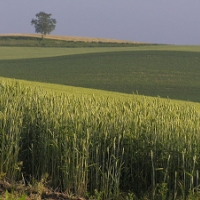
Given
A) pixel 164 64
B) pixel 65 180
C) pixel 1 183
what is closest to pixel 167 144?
pixel 65 180

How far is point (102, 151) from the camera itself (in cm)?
516

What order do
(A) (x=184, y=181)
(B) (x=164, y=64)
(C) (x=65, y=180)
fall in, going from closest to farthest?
(A) (x=184, y=181) < (C) (x=65, y=180) < (B) (x=164, y=64)

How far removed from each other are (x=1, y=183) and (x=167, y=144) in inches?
69.5

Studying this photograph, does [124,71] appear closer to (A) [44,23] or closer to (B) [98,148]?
(B) [98,148]

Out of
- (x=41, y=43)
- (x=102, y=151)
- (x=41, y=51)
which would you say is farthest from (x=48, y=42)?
(x=102, y=151)

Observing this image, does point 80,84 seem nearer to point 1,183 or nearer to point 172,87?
point 172,87

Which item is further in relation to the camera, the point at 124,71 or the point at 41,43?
the point at 41,43

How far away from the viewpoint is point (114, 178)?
5016 millimetres

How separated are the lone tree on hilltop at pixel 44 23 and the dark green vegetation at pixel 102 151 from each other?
67257mm

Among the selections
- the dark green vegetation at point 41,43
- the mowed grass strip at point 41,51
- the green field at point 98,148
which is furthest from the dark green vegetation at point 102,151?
the dark green vegetation at point 41,43

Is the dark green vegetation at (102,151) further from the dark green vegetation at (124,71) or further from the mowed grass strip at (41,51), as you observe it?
the mowed grass strip at (41,51)

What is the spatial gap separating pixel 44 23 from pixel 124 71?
42890 millimetres

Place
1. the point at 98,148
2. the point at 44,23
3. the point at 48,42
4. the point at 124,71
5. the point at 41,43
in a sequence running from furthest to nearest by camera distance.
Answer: the point at 44,23
the point at 48,42
the point at 41,43
the point at 124,71
the point at 98,148

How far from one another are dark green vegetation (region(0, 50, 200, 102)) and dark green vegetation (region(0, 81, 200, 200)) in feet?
56.8
